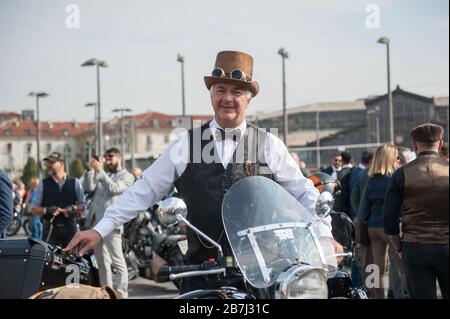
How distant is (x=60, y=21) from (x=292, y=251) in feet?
7.97

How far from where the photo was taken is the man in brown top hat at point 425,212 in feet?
15.5

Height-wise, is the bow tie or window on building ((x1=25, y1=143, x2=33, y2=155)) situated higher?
window on building ((x1=25, y1=143, x2=33, y2=155))

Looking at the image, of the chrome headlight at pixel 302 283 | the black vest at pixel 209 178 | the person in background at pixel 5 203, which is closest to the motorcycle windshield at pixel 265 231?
the chrome headlight at pixel 302 283

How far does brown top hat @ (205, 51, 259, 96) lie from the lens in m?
3.34

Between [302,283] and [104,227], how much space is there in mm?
1217

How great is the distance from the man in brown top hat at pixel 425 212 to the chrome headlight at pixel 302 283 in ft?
8.37

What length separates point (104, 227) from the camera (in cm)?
325

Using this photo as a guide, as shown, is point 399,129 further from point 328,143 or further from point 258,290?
point 258,290

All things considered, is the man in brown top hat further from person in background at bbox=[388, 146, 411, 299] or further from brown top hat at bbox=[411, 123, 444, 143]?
person in background at bbox=[388, 146, 411, 299]

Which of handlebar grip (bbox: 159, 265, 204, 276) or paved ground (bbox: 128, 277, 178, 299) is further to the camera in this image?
paved ground (bbox: 128, 277, 178, 299)

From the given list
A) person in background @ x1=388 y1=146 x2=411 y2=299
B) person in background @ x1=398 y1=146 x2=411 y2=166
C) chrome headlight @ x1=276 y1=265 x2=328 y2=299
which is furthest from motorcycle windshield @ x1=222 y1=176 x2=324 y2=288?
person in background @ x1=398 y1=146 x2=411 y2=166

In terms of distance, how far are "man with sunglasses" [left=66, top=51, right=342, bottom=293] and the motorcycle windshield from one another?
0.52m

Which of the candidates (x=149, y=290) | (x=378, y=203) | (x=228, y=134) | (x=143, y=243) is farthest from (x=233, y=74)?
(x=143, y=243)
